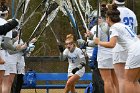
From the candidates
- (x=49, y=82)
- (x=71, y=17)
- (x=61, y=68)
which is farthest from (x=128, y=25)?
(x=61, y=68)

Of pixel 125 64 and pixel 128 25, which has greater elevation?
pixel 128 25

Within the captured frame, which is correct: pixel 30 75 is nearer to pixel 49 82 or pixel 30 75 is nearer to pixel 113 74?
pixel 49 82

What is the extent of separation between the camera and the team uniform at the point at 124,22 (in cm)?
937

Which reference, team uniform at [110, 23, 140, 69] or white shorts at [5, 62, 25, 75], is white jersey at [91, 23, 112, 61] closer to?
team uniform at [110, 23, 140, 69]

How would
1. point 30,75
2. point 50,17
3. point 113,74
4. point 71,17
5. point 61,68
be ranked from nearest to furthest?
point 113,74, point 71,17, point 50,17, point 30,75, point 61,68

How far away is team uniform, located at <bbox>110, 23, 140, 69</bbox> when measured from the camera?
862 centimetres

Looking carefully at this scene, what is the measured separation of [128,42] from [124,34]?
0.45 ft

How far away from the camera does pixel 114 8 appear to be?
9.09 metres

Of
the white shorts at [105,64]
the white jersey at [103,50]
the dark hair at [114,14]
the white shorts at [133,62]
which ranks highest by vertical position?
the dark hair at [114,14]

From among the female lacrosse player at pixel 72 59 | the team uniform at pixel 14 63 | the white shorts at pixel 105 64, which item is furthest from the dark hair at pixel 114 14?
the female lacrosse player at pixel 72 59

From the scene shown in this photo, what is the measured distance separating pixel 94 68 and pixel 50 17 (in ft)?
6.38

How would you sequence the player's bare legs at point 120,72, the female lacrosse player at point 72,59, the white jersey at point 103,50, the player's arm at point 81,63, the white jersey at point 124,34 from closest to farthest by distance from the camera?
1. the white jersey at point 124,34
2. the player's bare legs at point 120,72
3. the white jersey at point 103,50
4. the player's arm at point 81,63
5. the female lacrosse player at point 72,59

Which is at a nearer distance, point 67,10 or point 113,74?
point 113,74

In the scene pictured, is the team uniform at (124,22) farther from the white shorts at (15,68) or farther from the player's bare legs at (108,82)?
the white shorts at (15,68)
